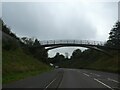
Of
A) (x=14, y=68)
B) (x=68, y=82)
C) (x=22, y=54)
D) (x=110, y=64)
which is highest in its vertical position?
(x=22, y=54)

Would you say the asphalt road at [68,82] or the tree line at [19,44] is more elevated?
the tree line at [19,44]

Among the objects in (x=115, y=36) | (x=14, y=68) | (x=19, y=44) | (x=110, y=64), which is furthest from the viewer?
(x=115, y=36)

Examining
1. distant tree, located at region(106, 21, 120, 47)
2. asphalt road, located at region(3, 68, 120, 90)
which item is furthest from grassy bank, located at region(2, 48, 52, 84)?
distant tree, located at region(106, 21, 120, 47)

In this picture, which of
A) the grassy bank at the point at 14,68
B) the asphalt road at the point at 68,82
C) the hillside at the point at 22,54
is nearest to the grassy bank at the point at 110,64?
the hillside at the point at 22,54

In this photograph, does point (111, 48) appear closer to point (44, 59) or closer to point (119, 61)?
point (119, 61)

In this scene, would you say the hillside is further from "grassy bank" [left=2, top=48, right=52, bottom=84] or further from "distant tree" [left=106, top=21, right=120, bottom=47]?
"distant tree" [left=106, top=21, right=120, bottom=47]

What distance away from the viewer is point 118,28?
11575cm

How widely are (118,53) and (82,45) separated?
1026 cm

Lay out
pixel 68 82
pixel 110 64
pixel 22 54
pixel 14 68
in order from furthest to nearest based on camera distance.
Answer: pixel 110 64
pixel 22 54
pixel 14 68
pixel 68 82

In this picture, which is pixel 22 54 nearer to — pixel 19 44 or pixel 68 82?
pixel 19 44

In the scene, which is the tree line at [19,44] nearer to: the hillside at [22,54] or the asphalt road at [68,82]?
the hillside at [22,54]

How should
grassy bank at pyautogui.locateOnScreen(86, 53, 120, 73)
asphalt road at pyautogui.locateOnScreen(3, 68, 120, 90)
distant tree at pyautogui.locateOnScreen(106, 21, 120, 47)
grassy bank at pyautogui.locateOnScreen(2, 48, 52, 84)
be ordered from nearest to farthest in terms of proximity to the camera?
1. asphalt road at pyautogui.locateOnScreen(3, 68, 120, 90)
2. grassy bank at pyautogui.locateOnScreen(2, 48, 52, 84)
3. grassy bank at pyautogui.locateOnScreen(86, 53, 120, 73)
4. distant tree at pyautogui.locateOnScreen(106, 21, 120, 47)

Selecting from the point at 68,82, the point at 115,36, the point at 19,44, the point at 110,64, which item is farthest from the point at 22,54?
the point at 115,36

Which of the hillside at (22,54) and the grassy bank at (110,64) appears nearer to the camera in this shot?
the hillside at (22,54)
